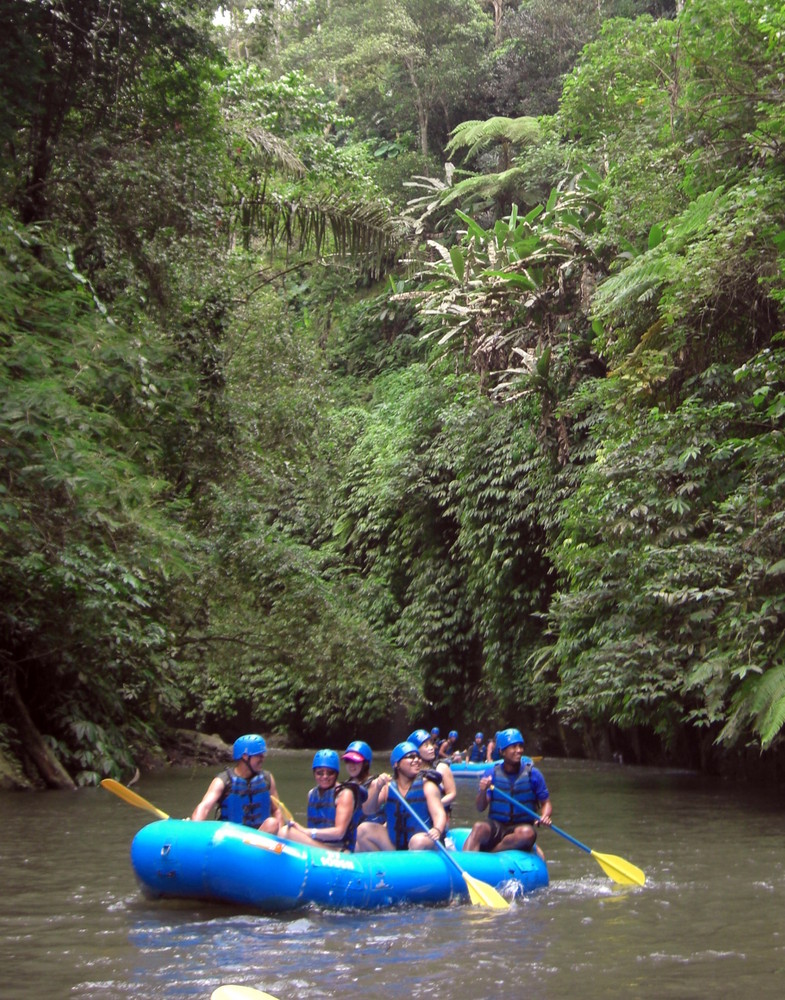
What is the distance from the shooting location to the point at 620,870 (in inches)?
330

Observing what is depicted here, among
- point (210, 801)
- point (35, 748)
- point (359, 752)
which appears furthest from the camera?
point (35, 748)

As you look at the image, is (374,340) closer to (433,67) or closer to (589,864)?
(433,67)

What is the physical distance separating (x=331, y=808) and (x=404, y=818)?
557 millimetres

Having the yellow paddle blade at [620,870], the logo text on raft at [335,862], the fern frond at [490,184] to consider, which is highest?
the fern frond at [490,184]

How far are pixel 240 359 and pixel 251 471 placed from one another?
265 centimetres

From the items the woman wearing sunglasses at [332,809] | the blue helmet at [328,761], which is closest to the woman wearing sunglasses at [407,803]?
the woman wearing sunglasses at [332,809]

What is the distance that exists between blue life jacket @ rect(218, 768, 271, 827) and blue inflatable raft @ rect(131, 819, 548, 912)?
0.71 metres

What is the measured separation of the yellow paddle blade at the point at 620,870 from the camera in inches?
327

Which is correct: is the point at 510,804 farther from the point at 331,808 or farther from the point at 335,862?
the point at 335,862

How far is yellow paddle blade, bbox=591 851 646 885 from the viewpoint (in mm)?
8305

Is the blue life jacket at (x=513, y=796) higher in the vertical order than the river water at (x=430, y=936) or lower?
higher

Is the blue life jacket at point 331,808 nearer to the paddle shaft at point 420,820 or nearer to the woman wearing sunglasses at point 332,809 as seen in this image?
the woman wearing sunglasses at point 332,809

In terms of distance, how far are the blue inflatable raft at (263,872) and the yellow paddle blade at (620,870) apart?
1.63m

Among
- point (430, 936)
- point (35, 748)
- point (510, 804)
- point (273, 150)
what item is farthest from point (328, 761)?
point (273, 150)
